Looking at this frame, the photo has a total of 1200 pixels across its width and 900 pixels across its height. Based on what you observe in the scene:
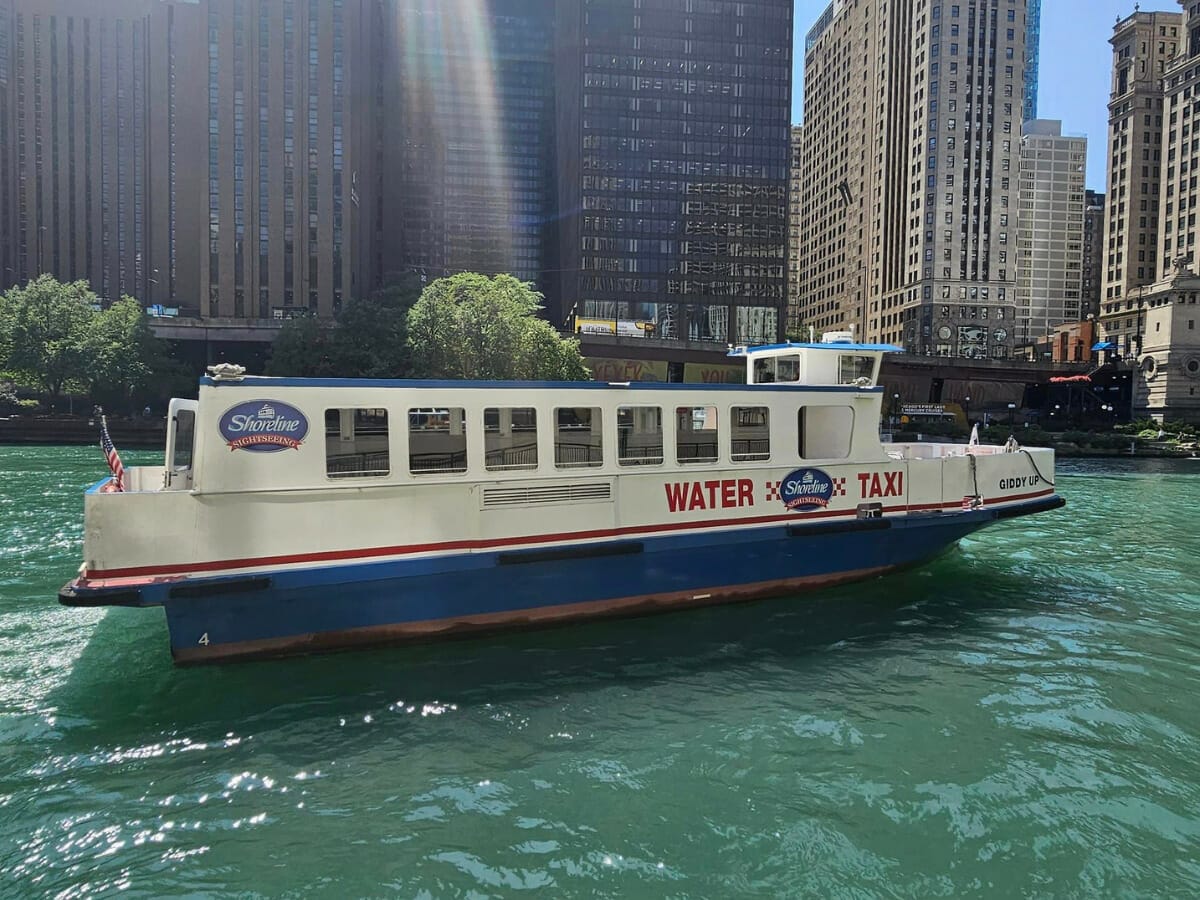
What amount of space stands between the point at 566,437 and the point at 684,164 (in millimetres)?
104567


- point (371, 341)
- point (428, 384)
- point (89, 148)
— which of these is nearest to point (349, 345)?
point (371, 341)

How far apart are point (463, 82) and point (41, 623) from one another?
163441 mm

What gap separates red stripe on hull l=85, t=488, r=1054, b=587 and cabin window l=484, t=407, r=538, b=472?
3.33ft

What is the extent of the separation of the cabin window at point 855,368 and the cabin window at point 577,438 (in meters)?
4.93

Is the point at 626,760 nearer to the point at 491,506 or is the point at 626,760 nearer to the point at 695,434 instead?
the point at 491,506

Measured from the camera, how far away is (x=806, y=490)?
472 inches

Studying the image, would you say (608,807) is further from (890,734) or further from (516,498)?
(516,498)

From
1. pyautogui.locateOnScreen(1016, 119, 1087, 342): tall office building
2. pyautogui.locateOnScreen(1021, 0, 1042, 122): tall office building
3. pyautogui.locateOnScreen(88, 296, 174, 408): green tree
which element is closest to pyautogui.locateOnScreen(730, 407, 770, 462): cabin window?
pyautogui.locateOnScreen(88, 296, 174, 408): green tree

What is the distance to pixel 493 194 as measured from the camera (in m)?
156

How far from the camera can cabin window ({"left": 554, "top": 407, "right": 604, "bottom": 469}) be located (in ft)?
34.4

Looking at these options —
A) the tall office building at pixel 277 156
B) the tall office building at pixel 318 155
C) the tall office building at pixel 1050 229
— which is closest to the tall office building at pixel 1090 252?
the tall office building at pixel 1050 229

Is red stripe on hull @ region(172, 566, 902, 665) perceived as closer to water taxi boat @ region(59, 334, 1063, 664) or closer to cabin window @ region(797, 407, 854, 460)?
water taxi boat @ region(59, 334, 1063, 664)

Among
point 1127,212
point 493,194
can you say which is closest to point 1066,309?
point 1127,212

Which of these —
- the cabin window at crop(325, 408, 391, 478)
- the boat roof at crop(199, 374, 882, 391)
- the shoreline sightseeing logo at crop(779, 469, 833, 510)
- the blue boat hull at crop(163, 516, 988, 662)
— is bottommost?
the blue boat hull at crop(163, 516, 988, 662)
